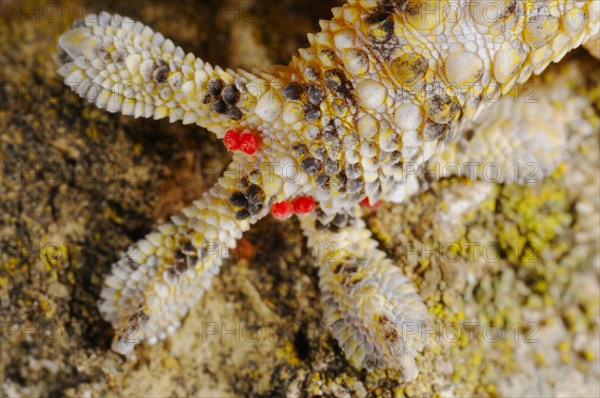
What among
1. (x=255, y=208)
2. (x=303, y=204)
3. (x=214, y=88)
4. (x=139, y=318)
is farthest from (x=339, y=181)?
(x=139, y=318)

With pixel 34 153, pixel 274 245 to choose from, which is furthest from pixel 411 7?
pixel 34 153

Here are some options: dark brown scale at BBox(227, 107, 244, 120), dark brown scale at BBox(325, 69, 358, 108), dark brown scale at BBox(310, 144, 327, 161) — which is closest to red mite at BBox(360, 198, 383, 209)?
dark brown scale at BBox(310, 144, 327, 161)

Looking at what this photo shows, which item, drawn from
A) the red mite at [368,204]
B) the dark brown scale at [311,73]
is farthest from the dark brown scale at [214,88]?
the red mite at [368,204]

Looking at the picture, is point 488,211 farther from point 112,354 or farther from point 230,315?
point 112,354

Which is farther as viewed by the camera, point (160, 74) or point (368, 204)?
point (368, 204)

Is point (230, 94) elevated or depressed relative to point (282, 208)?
elevated

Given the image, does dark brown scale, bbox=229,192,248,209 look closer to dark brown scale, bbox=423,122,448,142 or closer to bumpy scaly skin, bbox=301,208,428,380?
bumpy scaly skin, bbox=301,208,428,380

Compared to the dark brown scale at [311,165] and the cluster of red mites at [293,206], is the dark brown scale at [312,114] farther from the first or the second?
the cluster of red mites at [293,206]

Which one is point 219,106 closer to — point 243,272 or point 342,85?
point 342,85
